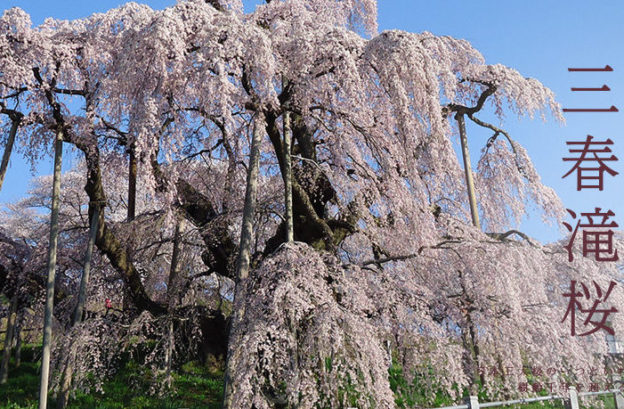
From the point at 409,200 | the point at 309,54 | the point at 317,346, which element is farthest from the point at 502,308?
the point at 309,54

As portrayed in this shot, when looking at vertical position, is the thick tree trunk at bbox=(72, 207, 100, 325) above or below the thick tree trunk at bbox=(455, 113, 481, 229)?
below

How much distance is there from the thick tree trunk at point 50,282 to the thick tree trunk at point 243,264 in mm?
2882

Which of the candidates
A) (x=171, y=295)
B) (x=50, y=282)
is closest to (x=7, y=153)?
(x=50, y=282)

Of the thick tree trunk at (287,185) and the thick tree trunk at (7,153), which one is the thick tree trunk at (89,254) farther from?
the thick tree trunk at (287,185)

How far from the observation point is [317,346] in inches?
231

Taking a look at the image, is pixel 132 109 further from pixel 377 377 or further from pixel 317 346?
pixel 377 377

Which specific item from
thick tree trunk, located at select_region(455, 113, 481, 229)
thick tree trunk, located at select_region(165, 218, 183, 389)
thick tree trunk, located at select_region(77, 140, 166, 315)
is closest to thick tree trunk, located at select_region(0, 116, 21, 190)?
thick tree trunk, located at select_region(77, 140, 166, 315)

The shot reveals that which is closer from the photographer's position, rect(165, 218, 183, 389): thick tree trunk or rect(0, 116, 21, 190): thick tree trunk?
rect(0, 116, 21, 190): thick tree trunk

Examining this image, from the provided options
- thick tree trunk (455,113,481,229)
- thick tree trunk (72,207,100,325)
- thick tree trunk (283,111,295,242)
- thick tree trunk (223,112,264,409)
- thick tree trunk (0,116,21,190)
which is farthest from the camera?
thick tree trunk (455,113,481,229)

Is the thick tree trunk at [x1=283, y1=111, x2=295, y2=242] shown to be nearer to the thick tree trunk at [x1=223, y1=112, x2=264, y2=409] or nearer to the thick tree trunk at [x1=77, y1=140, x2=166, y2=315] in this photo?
the thick tree trunk at [x1=223, y1=112, x2=264, y2=409]

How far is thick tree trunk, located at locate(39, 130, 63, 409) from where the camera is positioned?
7.29 m

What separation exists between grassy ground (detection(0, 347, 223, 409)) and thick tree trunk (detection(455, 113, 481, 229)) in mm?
5833

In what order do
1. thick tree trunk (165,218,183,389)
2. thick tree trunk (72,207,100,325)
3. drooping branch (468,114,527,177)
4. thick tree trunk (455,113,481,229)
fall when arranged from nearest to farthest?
thick tree trunk (72,207,100,325) < thick tree trunk (165,218,183,389) < thick tree trunk (455,113,481,229) < drooping branch (468,114,527,177)

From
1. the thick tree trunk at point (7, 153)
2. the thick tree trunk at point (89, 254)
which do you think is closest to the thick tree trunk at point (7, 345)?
the thick tree trunk at point (89, 254)
